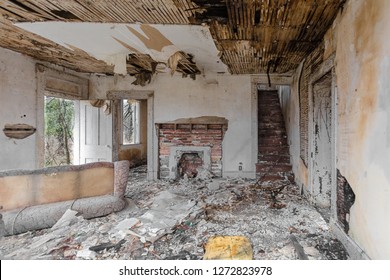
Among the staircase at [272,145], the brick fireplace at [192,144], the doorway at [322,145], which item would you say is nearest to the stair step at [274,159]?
the staircase at [272,145]

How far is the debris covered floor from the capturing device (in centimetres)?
245

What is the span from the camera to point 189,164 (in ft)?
20.0

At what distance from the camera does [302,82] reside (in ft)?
14.8

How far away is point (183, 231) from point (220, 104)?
3.65m

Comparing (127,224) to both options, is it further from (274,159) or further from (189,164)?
(274,159)

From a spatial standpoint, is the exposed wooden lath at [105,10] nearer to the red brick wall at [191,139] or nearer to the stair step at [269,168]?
the red brick wall at [191,139]

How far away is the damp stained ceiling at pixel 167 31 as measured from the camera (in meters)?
2.54

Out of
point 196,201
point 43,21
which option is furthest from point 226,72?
point 43,21

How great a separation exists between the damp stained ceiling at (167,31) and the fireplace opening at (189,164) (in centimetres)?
242

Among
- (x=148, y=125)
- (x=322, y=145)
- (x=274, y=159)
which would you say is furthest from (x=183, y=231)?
(x=274, y=159)

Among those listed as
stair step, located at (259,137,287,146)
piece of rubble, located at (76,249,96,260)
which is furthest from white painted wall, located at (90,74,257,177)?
piece of rubble, located at (76,249,96,260)

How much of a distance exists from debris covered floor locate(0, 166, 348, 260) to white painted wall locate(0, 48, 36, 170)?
6.78 ft

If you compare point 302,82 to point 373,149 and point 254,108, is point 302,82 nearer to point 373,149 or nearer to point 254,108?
point 254,108

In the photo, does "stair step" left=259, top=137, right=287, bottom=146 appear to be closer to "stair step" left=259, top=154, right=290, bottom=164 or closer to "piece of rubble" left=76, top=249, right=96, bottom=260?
"stair step" left=259, top=154, right=290, bottom=164
